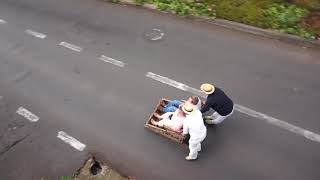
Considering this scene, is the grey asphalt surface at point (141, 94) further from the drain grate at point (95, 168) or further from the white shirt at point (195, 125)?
the white shirt at point (195, 125)

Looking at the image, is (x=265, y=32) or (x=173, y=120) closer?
(x=173, y=120)

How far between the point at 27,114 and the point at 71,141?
2.01 m

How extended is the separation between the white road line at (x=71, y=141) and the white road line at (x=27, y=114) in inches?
43.3

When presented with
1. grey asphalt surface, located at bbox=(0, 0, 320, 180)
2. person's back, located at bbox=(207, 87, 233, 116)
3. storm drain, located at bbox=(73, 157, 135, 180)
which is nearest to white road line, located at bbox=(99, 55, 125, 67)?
grey asphalt surface, located at bbox=(0, 0, 320, 180)

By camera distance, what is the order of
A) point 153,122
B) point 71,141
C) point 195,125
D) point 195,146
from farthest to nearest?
point 71,141, point 153,122, point 195,146, point 195,125

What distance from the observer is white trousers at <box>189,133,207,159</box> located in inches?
371

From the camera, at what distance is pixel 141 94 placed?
11906 mm

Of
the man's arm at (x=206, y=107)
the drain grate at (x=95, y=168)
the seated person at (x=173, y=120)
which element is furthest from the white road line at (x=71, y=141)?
the man's arm at (x=206, y=107)

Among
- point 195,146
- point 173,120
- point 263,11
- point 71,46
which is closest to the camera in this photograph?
point 195,146

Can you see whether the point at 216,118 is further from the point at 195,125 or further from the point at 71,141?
the point at 71,141

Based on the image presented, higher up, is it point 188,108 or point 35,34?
point 188,108

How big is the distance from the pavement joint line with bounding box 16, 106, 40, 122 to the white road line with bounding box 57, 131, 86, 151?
3.57 ft

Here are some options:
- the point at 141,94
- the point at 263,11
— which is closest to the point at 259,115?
the point at 141,94

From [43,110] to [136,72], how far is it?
3.07 metres
